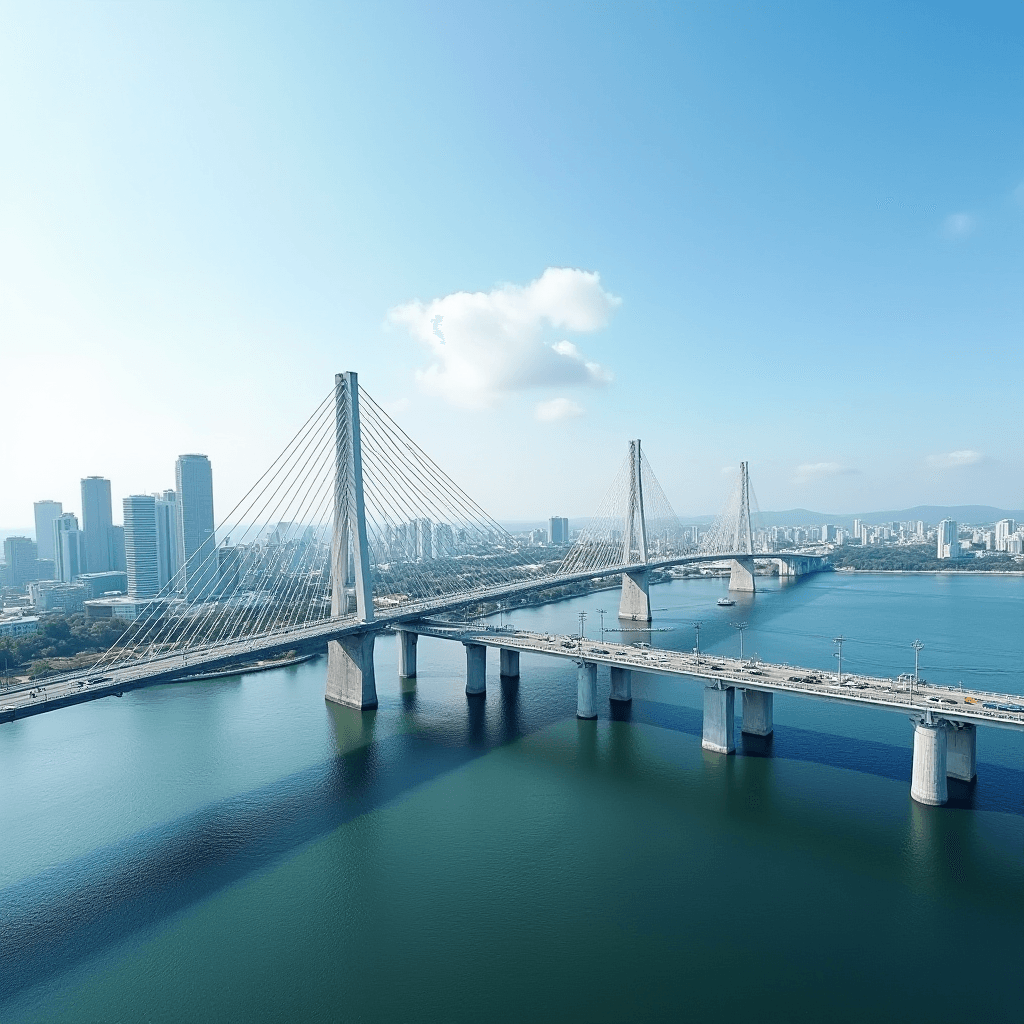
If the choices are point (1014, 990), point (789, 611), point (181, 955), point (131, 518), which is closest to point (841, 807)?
point (1014, 990)

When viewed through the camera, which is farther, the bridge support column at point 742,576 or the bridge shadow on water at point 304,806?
the bridge support column at point 742,576

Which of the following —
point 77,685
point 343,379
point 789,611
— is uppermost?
point 343,379

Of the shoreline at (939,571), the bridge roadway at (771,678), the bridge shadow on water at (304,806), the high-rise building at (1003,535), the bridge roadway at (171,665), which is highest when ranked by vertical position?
the bridge roadway at (171,665)

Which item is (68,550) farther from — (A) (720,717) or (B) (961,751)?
(B) (961,751)

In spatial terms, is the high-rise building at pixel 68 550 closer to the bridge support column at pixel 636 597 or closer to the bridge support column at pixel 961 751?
the bridge support column at pixel 636 597

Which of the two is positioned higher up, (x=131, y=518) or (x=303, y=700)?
(x=131, y=518)

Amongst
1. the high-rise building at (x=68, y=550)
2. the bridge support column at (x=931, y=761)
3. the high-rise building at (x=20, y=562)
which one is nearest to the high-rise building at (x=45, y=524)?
the high-rise building at (x=20, y=562)

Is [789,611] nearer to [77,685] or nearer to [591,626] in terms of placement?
[591,626]
